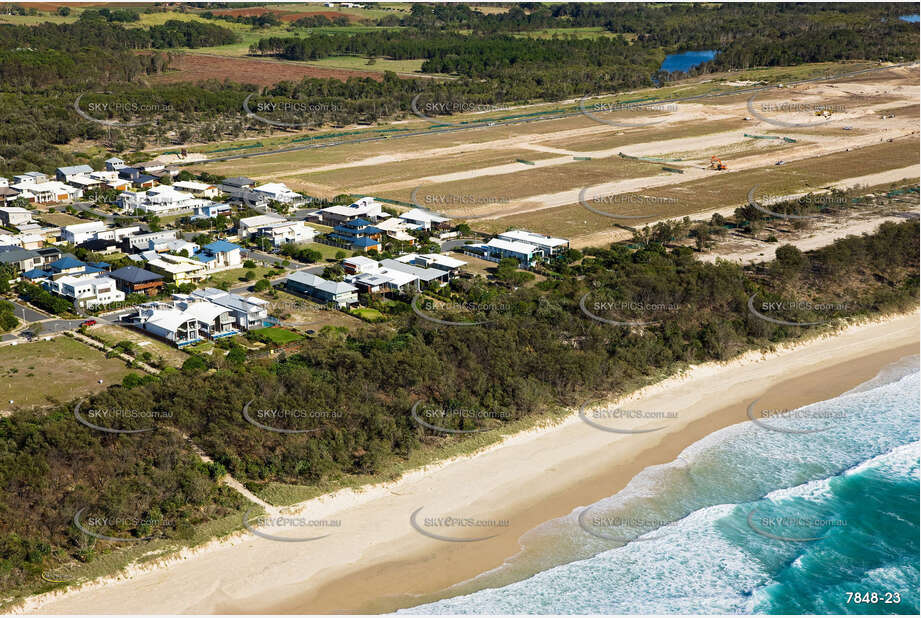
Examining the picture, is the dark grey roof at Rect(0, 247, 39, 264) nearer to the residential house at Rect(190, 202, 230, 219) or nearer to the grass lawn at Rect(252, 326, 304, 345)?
the residential house at Rect(190, 202, 230, 219)

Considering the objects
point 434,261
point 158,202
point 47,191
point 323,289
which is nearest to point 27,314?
point 323,289

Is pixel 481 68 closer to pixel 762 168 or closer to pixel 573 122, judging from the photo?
pixel 573 122

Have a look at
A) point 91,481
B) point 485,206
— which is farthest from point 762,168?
point 91,481

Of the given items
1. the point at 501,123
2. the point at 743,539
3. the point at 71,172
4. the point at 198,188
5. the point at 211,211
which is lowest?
the point at 743,539

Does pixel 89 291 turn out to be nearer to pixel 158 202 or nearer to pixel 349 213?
pixel 349 213

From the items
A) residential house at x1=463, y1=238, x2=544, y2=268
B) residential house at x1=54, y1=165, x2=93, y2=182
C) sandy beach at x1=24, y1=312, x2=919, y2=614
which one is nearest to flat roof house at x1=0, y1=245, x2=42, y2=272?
residential house at x1=54, y1=165, x2=93, y2=182

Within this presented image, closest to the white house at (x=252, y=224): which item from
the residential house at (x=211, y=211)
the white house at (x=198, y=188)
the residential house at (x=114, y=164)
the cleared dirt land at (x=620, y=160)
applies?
the residential house at (x=211, y=211)
